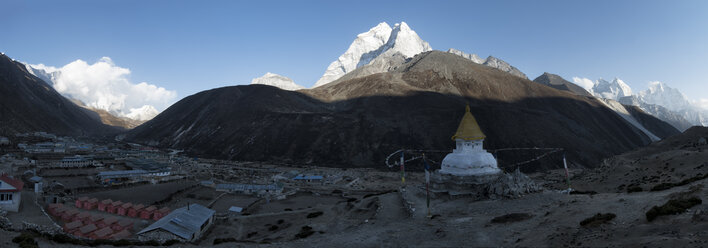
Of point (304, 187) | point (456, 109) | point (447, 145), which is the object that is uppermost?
point (456, 109)

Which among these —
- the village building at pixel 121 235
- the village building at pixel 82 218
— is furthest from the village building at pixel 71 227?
the village building at pixel 121 235

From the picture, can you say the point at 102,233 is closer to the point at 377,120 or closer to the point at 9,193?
the point at 9,193

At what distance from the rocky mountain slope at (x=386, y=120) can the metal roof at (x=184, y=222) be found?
75.1 metres

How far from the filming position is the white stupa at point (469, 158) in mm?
40000

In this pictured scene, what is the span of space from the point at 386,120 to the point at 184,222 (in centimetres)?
10537

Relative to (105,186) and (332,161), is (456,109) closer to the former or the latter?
(332,161)

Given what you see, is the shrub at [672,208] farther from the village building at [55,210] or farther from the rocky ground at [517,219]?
the village building at [55,210]

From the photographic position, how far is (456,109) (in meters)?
136

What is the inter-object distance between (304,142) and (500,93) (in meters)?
92.6

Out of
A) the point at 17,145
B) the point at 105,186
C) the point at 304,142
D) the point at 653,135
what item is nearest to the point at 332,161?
the point at 304,142

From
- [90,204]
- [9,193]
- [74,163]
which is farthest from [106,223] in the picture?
[74,163]

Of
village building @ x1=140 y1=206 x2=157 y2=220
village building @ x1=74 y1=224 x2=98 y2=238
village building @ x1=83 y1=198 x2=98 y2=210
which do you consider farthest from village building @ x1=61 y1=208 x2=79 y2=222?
A: village building @ x1=83 y1=198 x2=98 y2=210

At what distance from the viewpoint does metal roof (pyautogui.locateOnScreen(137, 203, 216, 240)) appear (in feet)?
99.3

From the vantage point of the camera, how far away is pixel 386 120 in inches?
5295
